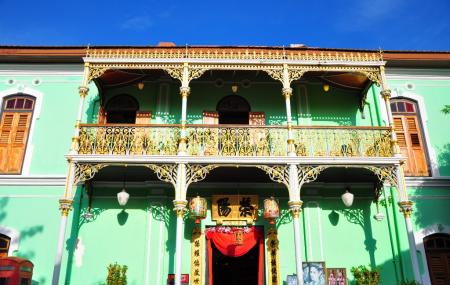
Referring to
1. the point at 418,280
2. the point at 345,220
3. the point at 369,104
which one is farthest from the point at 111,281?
the point at 369,104

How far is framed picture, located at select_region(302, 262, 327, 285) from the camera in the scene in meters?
9.67

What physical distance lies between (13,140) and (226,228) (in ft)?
22.7

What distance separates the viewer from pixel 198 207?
10.4 m

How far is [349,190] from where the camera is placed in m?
11.3

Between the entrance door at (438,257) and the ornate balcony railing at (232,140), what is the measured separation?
124 inches

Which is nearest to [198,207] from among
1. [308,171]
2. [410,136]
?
[308,171]

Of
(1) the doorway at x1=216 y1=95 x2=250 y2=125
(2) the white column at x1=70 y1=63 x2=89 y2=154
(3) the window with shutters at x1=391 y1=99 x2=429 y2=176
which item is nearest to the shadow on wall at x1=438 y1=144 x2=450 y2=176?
(3) the window with shutters at x1=391 y1=99 x2=429 y2=176

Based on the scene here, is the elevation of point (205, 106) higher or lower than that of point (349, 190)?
higher

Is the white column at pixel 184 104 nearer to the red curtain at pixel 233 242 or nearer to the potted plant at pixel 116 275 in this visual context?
the red curtain at pixel 233 242

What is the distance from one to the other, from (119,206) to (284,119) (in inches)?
221

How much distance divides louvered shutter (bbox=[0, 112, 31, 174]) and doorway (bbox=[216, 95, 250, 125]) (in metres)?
5.96

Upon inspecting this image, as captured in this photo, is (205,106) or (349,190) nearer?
(349,190)

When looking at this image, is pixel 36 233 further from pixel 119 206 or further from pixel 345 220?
pixel 345 220

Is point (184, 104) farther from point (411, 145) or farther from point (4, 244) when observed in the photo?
point (411, 145)
